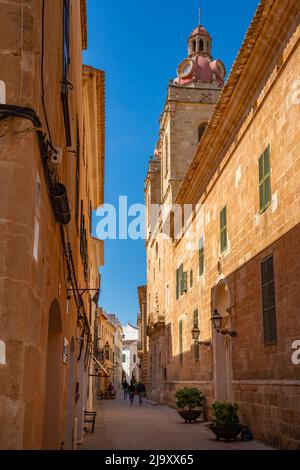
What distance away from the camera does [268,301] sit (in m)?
12.3

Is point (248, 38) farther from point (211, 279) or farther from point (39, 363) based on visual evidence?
point (39, 363)

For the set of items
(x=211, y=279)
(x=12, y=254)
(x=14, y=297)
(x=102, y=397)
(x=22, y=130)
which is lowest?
(x=102, y=397)

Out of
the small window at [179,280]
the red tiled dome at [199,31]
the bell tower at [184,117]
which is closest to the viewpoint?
the small window at [179,280]

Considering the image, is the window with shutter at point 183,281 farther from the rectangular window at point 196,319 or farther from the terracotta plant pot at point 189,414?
the terracotta plant pot at point 189,414

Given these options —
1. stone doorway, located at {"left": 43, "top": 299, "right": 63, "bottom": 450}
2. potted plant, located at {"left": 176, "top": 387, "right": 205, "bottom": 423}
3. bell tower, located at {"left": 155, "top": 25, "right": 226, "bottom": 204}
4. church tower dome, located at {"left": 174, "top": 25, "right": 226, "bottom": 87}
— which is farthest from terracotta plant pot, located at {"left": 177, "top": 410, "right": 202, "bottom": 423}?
church tower dome, located at {"left": 174, "top": 25, "right": 226, "bottom": 87}

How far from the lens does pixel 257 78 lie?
531 inches

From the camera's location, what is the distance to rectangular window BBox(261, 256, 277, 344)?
11977mm

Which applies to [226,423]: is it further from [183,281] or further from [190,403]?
[183,281]

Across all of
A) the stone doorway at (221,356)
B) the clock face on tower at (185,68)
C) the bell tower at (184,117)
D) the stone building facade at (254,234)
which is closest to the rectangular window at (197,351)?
the stone building facade at (254,234)

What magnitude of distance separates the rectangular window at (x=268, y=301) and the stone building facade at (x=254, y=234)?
0.9 inches

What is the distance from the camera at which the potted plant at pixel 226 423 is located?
12.7m

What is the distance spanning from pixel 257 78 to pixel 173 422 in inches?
444
